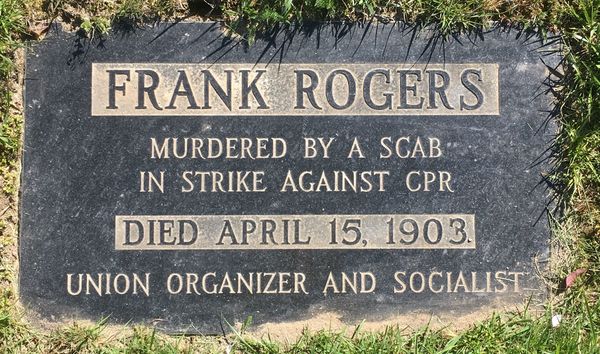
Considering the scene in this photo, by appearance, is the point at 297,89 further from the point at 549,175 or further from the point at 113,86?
the point at 549,175

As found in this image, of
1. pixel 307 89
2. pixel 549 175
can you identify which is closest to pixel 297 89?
pixel 307 89

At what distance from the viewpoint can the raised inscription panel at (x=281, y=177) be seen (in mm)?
3020

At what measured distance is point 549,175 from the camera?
3.09 metres

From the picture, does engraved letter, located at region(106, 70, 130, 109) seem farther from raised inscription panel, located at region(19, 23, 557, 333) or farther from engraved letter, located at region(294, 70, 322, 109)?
engraved letter, located at region(294, 70, 322, 109)

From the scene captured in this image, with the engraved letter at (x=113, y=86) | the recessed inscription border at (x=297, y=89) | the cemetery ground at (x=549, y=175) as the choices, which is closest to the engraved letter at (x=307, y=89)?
the recessed inscription border at (x=297, y=89)

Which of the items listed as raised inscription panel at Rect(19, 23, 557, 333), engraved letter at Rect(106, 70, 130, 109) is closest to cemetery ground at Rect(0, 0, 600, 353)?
raised inscription panel at Rect(19, 23, 557, 333)

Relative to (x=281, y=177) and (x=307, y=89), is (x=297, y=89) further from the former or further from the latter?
(x=281, y=177)

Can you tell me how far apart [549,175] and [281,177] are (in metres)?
1.21

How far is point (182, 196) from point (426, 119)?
44.9 inches

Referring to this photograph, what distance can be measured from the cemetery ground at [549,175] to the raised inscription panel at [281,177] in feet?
0.23

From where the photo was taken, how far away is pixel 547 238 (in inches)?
121

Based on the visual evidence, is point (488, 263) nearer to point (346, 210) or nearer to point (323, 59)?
point (346, 210)

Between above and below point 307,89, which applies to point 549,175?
below

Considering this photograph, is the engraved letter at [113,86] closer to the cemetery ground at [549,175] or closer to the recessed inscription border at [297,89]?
the recessed inscription border at [297,89]
